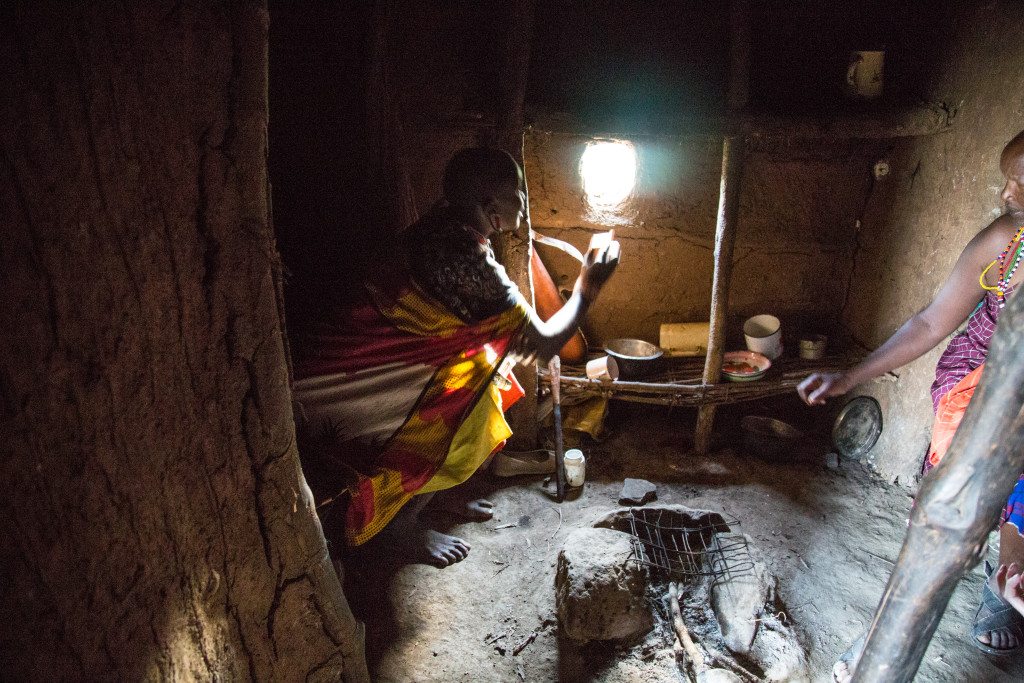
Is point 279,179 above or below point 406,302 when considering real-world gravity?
above

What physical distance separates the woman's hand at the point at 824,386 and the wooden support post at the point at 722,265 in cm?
111

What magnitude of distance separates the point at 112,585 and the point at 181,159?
0.98 meters

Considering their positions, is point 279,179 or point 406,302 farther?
point 279,179

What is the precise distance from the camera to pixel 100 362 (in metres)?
1.13

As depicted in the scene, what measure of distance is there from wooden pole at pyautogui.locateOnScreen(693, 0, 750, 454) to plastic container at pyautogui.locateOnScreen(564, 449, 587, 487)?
3.21 feet

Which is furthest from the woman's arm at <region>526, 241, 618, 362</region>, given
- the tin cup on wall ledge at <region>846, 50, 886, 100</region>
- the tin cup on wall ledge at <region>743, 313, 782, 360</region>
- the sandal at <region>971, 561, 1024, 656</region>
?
the sandal at <region>971, 561, 1024, 656</region>

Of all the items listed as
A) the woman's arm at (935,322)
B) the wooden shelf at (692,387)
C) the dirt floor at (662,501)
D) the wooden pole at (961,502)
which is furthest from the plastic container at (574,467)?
the wooden pole at (961,502)

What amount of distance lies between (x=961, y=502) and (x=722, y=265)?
2.48 meters

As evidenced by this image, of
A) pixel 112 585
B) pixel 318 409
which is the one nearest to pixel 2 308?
pixel 112 585

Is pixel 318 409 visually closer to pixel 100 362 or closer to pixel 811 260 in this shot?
pixel 100 362

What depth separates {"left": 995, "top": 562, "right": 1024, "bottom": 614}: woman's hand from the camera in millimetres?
1705

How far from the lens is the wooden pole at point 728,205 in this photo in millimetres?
3008

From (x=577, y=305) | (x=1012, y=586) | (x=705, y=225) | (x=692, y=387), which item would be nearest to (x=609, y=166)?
(x=705, y=225)

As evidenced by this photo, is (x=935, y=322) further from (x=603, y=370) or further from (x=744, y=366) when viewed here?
(x=603, y=370)
